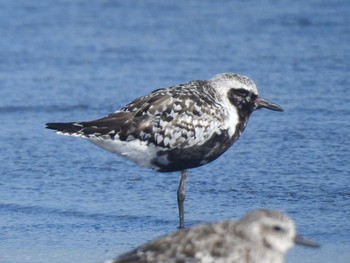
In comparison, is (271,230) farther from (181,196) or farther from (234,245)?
(181,196)

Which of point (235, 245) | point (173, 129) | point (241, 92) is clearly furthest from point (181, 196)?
point (235, 245)

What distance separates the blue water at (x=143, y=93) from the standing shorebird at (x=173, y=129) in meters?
0.41

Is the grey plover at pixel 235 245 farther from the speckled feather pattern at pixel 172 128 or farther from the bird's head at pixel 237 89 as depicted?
the bird's head at pixel 237 89

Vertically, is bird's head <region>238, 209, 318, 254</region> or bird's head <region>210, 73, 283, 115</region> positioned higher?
bird's head <region>210, 73, 283, 115</region>

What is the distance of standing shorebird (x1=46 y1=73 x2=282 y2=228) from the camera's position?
7.76 metres

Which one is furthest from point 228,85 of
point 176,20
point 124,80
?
point 176,20

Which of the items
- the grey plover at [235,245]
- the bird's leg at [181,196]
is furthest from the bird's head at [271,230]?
the bird's leg at [181,196]

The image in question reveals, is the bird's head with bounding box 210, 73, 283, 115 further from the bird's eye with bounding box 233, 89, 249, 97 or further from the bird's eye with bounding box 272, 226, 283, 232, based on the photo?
the bird's eye with bounding box 272, 226, 283, 232

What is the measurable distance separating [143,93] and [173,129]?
11.2ft

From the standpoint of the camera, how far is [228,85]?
7949mm

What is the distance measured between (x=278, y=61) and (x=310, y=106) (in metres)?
1.95

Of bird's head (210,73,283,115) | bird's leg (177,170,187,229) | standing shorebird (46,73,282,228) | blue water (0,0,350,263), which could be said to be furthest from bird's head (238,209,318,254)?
bird's head (210,73,283,115)

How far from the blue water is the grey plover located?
1.35 m

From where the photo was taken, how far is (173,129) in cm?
776
